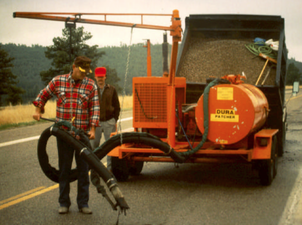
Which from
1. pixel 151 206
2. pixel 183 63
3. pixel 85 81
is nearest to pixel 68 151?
pixel 85 81

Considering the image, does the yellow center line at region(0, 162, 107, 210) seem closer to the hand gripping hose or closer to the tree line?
the hand gripping hose

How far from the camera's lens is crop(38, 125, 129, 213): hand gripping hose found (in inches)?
179

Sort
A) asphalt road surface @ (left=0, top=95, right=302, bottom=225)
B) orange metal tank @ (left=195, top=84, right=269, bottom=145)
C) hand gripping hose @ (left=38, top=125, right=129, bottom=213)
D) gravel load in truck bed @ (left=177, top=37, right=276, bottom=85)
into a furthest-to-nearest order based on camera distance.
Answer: gravel load in truck bed @ (left=177, top=37, right=276, bottom=85)
orange metal tank @ (left=195, top=84, right=269, bottom=145)
asphalt road surface @ (left=0, top=95, right=302, bottom=225)
hand gripping hose @ (left=38, top=125, right=129, bottom=213)

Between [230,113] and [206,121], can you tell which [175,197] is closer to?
[206,121]

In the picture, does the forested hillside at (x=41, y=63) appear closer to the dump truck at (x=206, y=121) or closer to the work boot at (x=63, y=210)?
the dump truck at (x=206, y=121)

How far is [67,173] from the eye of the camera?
209 inches

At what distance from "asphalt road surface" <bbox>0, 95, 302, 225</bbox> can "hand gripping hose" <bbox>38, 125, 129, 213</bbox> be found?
0.54 meters

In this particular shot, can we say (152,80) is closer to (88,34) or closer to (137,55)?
(88,34)

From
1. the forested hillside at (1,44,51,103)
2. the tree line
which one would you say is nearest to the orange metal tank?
the tree line

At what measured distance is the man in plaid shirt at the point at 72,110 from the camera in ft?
17.3

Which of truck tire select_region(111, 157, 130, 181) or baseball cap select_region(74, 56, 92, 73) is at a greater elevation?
baseball cap select_region(74, 56, 92, 73)

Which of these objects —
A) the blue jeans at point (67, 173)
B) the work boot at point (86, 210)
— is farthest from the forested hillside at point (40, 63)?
the work boot at point (86, 210)

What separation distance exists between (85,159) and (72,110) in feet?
2.61

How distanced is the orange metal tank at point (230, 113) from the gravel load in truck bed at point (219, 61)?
296cm
